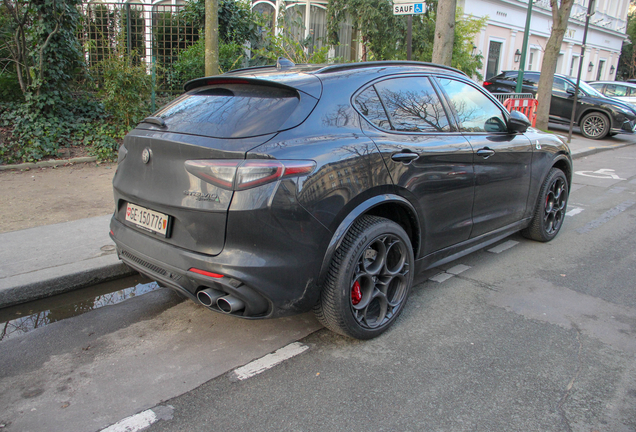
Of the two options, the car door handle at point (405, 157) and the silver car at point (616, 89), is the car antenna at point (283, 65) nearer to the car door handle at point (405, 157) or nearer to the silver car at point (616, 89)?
the car door handle at point (405, 157)

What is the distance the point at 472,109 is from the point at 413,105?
0.82 m

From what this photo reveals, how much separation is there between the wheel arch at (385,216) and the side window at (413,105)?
1.72 feet

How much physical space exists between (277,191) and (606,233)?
4920mm

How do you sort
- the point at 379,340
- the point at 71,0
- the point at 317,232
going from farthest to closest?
1. the point at 71,0
2. the point at 379,340
3. the point at 317,232

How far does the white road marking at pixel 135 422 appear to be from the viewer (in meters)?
2.31

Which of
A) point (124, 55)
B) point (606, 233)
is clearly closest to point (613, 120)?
point (606, 233)

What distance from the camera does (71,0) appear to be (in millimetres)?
8312

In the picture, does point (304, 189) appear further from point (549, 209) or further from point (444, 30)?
point (444, 30)

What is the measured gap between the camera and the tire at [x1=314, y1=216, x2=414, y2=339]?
2875 millimetres

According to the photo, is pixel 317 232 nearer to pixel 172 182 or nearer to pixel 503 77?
pixel 172 182

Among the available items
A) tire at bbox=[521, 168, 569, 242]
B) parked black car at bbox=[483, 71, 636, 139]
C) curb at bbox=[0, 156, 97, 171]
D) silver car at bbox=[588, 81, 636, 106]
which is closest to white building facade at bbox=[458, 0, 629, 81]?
silver car at bbox=[588, 81, 636, 106]

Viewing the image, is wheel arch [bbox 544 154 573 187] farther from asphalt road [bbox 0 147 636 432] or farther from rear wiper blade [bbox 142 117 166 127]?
rear wiper blade [bbox 142 117 166 127]

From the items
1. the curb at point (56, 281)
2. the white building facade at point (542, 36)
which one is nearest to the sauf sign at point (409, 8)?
the curb at point (56, 281)

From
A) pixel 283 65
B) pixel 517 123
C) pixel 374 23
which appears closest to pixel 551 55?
pixel 374 23
